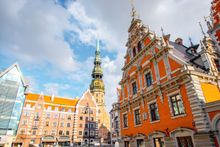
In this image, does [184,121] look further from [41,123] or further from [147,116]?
[41,123]

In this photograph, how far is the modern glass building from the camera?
108 feet

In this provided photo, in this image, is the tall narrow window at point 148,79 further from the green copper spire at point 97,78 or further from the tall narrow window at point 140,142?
the green copper spire at point 97,78

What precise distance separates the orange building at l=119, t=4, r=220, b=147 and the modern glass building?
28492 millimetres

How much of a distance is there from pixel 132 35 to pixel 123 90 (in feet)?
27.0

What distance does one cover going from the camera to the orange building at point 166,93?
10.6m

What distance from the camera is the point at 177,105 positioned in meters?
12.1

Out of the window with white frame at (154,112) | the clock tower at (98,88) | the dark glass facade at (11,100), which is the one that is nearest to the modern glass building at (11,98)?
the dark glass facade at (11,100)

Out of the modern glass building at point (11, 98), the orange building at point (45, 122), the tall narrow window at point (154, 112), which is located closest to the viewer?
the tall narrow window at point (154, 112)

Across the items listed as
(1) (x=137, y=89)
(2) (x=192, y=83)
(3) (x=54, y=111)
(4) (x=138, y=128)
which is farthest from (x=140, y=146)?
(3) (x=54, y=111)

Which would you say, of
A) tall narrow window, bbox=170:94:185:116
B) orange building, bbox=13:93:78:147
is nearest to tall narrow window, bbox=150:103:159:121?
tall narrow window, bbox=170:94:185:116

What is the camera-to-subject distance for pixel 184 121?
435 inches

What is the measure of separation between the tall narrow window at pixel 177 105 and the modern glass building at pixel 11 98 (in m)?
36.4

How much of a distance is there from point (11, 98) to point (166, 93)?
36708mm

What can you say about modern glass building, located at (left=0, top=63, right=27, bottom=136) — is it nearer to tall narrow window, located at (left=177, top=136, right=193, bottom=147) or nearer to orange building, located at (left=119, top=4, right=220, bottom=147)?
orange building, located at (left=119, top=4, right=220, bottom=147)
